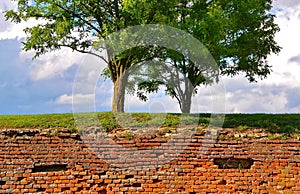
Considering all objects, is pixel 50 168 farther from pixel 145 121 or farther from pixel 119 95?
pixel 119 95

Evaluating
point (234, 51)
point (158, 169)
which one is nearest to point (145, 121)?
point (158, 169)

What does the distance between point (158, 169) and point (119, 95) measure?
4.77 metres

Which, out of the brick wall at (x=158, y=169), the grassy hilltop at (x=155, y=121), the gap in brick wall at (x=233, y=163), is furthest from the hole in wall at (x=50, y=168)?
the gap in brick wall at (x=233, y=163)

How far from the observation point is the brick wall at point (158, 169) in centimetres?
1044

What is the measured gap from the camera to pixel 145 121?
39.9 ft

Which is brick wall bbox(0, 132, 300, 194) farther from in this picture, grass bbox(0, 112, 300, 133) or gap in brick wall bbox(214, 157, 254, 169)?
grass bbox(0, 112, 300, 133)

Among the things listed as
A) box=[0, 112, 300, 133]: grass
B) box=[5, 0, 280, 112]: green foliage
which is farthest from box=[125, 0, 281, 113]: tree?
box=[0, 112, 300, 133]: grass

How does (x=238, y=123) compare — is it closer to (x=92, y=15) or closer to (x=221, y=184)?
(x=221, y=184)

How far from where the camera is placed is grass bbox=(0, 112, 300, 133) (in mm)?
11641

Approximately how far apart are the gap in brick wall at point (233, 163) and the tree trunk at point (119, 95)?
486 cm

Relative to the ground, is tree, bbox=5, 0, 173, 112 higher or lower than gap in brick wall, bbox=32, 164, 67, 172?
higher

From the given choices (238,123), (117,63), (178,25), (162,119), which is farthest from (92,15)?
(238,123)

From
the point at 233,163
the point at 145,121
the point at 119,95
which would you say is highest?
the point at 119,95

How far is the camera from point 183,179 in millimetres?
10469
